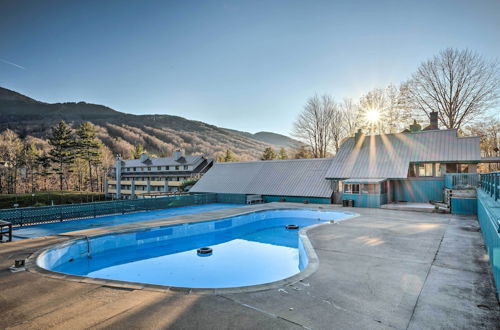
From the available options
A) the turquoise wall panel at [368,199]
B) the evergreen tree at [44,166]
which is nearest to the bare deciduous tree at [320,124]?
the turquoise wall panel at [368,199]

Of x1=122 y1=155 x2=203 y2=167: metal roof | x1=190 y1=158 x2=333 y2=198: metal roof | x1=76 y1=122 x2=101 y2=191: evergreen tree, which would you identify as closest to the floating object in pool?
x1=190 y1=158 x2=333 y2=198: metal roof

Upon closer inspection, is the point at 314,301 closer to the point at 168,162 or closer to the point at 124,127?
the point at 168,162

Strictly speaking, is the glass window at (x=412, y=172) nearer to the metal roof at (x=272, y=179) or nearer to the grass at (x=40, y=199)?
the metal roof at (x=272, y=179)

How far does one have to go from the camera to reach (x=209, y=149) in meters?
105

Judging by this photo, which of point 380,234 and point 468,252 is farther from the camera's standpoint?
point 380,234

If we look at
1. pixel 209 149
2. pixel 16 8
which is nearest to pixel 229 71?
pixel 16 8

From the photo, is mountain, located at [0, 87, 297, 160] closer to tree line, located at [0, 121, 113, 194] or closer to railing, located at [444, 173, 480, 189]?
tree line, located at [0, 121, 113, 194]

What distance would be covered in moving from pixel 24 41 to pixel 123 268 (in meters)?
24.4

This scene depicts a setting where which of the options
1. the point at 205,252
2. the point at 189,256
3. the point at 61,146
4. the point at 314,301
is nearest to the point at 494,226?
the point at 314,301

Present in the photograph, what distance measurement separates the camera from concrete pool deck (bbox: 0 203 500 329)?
3.94 meters

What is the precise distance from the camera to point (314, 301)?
183 inches

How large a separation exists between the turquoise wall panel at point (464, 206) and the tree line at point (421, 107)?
10.3 metres

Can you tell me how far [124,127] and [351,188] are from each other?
105 metres

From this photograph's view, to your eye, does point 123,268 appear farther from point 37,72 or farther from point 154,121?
point 154,121
